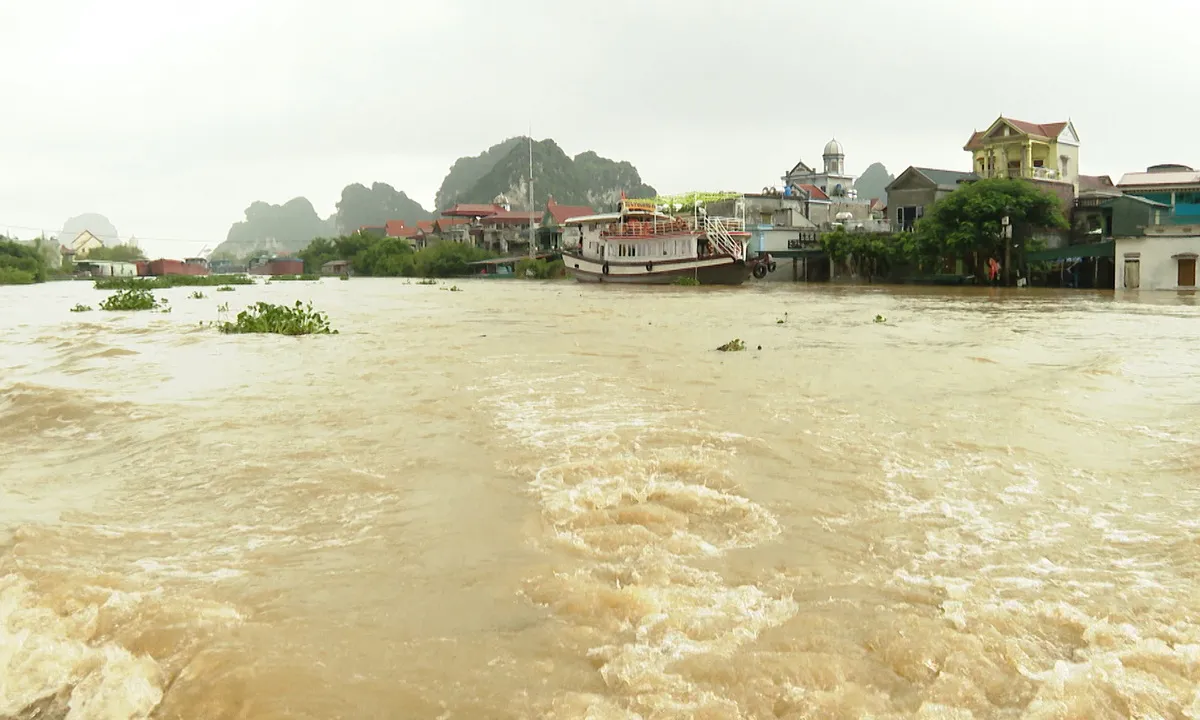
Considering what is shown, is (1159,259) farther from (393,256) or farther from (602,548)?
(393,256)

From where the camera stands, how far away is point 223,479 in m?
4.76

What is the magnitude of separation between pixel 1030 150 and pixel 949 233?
380 inches

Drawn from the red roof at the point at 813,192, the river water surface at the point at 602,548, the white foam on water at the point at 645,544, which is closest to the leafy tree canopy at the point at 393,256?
the red roof at the point at 813,192

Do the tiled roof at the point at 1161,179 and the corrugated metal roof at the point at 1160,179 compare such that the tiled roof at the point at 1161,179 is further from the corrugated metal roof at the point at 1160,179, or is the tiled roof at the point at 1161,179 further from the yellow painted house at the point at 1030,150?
the yellow painted house at the point at 1030,150

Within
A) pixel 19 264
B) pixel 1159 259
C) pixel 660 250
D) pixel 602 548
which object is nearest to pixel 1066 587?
pixel 602 548

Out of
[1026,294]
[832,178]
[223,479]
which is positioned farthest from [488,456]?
[832,178]

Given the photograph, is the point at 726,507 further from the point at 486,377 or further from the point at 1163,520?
the point at 486,377

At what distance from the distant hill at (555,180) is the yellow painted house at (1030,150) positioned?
88.9m

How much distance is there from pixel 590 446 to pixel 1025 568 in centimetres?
277

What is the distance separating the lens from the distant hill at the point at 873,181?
13975 centimetres

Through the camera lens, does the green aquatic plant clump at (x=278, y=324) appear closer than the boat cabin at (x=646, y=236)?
Yes

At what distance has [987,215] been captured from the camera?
3219 cm

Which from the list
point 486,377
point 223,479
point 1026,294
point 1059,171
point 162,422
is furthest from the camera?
point 1059,171

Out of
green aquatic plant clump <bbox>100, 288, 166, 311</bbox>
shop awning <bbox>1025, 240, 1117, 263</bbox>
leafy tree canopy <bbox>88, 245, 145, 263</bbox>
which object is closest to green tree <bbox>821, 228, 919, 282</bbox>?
shop awning <bbox>1025, 240, 1117, 263</bbox>
